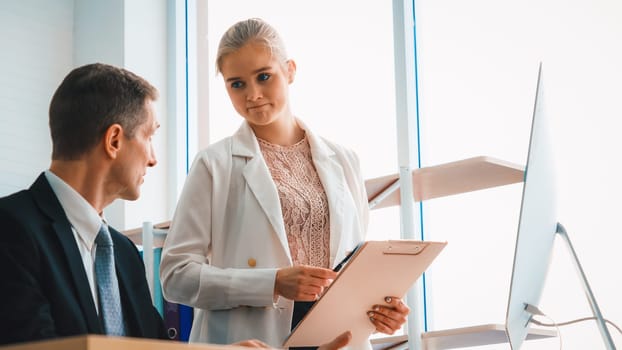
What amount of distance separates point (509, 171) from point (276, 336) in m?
Result: 1.04

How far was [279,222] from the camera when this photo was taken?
203cm

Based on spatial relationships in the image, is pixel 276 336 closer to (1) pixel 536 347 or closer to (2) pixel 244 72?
(2) pixel 244 72

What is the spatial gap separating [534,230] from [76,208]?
35.3 inches

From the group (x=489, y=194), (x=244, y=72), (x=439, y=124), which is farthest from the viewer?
(x=439, y=124)

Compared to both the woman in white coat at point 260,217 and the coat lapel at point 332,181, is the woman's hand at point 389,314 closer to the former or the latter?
the woman in white coat at point 260,217

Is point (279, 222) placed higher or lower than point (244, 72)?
lower

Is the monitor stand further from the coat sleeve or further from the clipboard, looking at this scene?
the coat sleeve

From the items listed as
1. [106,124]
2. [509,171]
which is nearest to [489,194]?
[509,171]

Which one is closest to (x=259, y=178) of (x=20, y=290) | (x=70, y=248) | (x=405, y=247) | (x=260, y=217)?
(x=260, y=217)

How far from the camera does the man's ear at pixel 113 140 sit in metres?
1.74

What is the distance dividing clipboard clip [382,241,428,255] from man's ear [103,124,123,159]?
58cm

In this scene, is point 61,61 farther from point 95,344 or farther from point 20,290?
point 95,344

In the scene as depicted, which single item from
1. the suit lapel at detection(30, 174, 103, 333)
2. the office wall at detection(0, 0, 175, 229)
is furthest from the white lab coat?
the office wall at detection(0, 0, 175, 229)

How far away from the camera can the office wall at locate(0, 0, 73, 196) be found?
14.0ft
